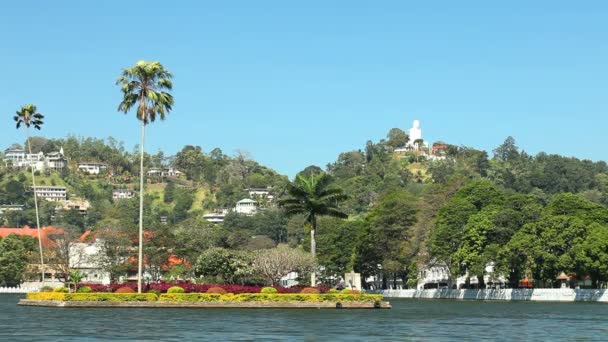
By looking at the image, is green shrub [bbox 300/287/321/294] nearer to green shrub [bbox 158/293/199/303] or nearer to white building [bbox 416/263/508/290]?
green shrub [bbox 158/293/199/303]

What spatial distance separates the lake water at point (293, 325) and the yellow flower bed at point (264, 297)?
394cm

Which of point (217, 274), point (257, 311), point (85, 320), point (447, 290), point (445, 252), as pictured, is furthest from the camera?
point (447, 290)

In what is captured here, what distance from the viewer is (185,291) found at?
92750 mm

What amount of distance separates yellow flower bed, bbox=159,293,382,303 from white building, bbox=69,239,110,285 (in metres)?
81.4

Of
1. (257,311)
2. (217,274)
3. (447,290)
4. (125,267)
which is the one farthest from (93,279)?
(257,311)

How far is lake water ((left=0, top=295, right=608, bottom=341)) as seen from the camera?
5563cm

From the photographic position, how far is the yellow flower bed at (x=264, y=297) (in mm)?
89356

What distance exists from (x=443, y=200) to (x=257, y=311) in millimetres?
74752

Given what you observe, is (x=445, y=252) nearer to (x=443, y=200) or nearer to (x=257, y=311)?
(x=443, y=200)

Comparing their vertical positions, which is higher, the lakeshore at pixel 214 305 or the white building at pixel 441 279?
the white building at pixel 441 279

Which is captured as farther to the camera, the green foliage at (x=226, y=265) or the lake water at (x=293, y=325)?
the green foliage at (x=226, y=265)

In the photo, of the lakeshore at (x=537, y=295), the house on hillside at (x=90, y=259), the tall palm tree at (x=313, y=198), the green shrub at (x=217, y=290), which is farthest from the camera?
the house on hillside at (x=90, y=259)

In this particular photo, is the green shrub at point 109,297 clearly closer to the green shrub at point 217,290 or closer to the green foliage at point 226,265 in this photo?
the green shrub at point 217,290

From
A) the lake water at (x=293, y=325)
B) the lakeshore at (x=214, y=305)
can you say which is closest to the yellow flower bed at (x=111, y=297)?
the lakeshore at (x=214, y=305)
